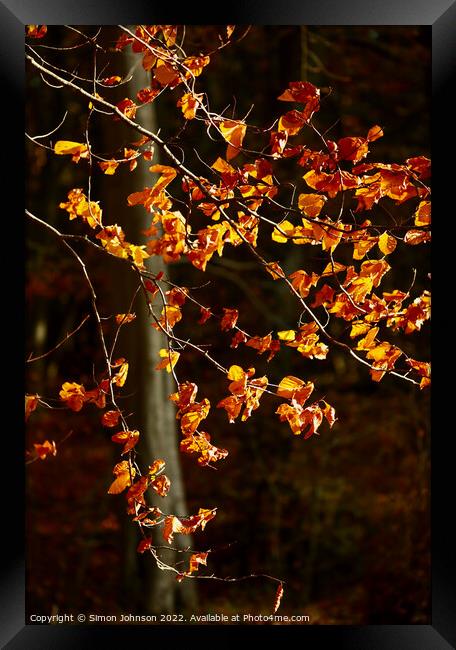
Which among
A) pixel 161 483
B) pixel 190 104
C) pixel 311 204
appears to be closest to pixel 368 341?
pixel 311 204

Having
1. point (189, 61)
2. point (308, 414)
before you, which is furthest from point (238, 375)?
point (189, 61)

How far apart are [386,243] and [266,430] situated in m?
5.97

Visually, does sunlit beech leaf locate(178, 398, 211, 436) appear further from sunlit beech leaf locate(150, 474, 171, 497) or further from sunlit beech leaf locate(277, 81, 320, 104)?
sunlit beech leaf locate(277, 81, 320, 104)

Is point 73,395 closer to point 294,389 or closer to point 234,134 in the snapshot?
point 294,389

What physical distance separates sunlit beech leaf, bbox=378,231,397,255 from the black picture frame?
0.25 meters

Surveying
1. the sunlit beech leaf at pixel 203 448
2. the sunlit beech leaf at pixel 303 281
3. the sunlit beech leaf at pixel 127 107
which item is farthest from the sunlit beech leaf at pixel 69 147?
the sunlit beech leaf at pixel 203 448

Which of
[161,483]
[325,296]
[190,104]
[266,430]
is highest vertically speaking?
[190,104]

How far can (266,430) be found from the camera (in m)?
8.13

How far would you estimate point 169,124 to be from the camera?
7.96 meters

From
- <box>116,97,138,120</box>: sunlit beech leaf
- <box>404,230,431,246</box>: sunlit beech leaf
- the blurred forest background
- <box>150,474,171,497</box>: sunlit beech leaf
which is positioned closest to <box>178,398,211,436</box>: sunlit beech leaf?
<box>150,474,171,497</box>: sunlit beech leaf

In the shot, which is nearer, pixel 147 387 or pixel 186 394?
pixel 186 394

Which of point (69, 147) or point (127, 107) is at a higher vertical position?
point (127, 107)
